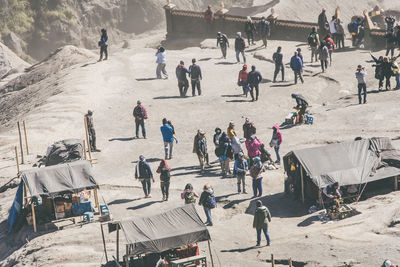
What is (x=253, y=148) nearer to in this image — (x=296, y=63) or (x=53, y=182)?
(x=53, y=182)

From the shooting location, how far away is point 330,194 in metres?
20.7

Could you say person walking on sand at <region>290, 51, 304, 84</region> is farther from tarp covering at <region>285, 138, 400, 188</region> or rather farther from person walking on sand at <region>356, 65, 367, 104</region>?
tarp covering at <region>285, 138, 400, 188</region>

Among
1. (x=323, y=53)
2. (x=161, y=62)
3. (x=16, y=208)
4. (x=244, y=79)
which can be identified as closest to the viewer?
(x=16, y=208)

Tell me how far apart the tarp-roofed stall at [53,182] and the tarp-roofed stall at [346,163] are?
6220 millimetres

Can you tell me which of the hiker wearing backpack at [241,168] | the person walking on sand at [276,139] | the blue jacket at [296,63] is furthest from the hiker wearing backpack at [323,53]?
the hiker wearing backpack at [241,168]

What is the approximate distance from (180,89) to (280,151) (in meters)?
8.77

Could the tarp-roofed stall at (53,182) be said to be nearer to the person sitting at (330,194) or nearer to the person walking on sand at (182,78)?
the person sitting at (330,194)

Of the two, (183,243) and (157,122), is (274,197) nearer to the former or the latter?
(183,243)

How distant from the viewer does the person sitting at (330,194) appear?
67.3 ft

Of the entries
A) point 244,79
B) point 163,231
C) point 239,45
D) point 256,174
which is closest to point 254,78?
point 244,79

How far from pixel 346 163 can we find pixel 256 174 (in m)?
2.73

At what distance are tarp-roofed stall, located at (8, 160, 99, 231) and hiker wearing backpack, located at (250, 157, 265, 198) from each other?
478cm

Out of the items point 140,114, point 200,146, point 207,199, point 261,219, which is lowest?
point 261,219

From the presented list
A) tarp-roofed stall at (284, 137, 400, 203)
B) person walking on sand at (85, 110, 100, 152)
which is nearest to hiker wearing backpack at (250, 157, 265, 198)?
tarp-roofed stall at (284, 137, 400, 203)
